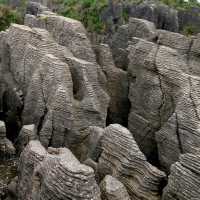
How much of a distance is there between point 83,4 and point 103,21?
9.75 feet

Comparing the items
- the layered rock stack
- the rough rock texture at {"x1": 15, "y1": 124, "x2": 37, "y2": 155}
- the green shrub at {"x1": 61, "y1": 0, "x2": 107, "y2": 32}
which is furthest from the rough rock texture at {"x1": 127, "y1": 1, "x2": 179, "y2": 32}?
the rough rock texture at {"x1": 15, "y1": 124, "x2": 37, "y2": 155}

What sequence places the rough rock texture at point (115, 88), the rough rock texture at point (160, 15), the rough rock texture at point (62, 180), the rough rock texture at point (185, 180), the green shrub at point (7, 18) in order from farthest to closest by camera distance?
the rough rock texture at point (160, 15) < the green shrub at point (7, 18) < the rough rock texture at point (115, 88) < the rough rock texture at point (185, 180) < the rough rock texture at point (62, 180)

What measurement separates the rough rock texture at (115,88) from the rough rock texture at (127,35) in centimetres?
241

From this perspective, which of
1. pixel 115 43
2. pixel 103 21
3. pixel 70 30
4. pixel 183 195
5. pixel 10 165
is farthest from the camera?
pixel 103 21

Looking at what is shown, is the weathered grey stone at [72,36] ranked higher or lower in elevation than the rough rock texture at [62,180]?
higher

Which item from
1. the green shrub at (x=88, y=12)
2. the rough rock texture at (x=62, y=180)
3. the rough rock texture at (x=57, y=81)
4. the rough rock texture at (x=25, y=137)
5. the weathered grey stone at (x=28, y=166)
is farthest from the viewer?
the green shrub at (x=88, y=12)

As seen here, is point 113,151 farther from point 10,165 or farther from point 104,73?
point 104,73

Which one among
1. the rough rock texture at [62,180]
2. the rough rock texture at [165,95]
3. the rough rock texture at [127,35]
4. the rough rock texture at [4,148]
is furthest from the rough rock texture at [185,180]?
the rough rock texture at [127,35]

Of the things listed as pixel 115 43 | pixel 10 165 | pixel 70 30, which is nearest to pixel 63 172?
pixel 10 165

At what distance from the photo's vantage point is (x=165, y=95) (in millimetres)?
18328

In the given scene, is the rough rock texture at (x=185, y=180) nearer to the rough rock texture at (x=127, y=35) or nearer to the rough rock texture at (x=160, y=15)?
the rough rock texture at (x=127, y=35)

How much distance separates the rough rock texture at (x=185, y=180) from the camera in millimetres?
12250

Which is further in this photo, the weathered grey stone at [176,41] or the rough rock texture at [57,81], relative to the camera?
the weathered grey stone at [176,41]

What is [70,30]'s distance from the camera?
66.2 feet
